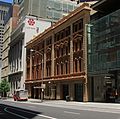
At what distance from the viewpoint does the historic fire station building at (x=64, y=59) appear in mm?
53909

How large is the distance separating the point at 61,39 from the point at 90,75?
14870 millimetres

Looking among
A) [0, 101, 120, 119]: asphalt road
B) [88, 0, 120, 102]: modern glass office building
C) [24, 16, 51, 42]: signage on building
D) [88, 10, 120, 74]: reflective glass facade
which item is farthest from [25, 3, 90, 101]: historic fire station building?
[0, 101, 120, 119]: asphalt road

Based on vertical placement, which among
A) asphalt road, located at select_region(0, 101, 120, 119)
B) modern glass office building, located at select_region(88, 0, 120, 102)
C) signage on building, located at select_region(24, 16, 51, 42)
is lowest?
asphalt road, located at select_region(0, 101, 120, 119)

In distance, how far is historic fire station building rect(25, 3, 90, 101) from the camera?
177ft

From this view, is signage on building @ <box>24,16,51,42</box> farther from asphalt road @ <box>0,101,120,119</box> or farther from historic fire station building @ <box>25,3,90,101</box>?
asphalt road @ <box>0,101,120,119</box>

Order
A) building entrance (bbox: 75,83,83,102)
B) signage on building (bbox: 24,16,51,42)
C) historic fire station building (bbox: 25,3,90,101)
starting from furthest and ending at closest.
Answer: signage on building (bbox: 24,16,51,42)
building entrance (bbox: 75,83,83,102)
historic fire station building (bbox: 25,3,90,101)

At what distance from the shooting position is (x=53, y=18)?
105 meters

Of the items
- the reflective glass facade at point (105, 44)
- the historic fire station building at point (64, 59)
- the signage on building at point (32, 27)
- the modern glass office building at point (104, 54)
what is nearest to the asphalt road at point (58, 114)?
the reflective glass facade at point (105, 44)

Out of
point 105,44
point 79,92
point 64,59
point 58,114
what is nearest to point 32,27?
point 64,59

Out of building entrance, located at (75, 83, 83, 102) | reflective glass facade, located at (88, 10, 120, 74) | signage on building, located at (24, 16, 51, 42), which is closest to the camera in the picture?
reflective glass facade, located at (88, 10, 120, 74)

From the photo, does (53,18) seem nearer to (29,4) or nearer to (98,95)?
(29,4)

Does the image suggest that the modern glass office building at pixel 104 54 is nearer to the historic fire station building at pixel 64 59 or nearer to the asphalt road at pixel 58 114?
the historic fire station building at pixel 64 59

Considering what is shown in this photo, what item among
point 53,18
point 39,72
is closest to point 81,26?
point 39,72

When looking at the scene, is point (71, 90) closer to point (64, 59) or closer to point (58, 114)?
point (64, 59)
